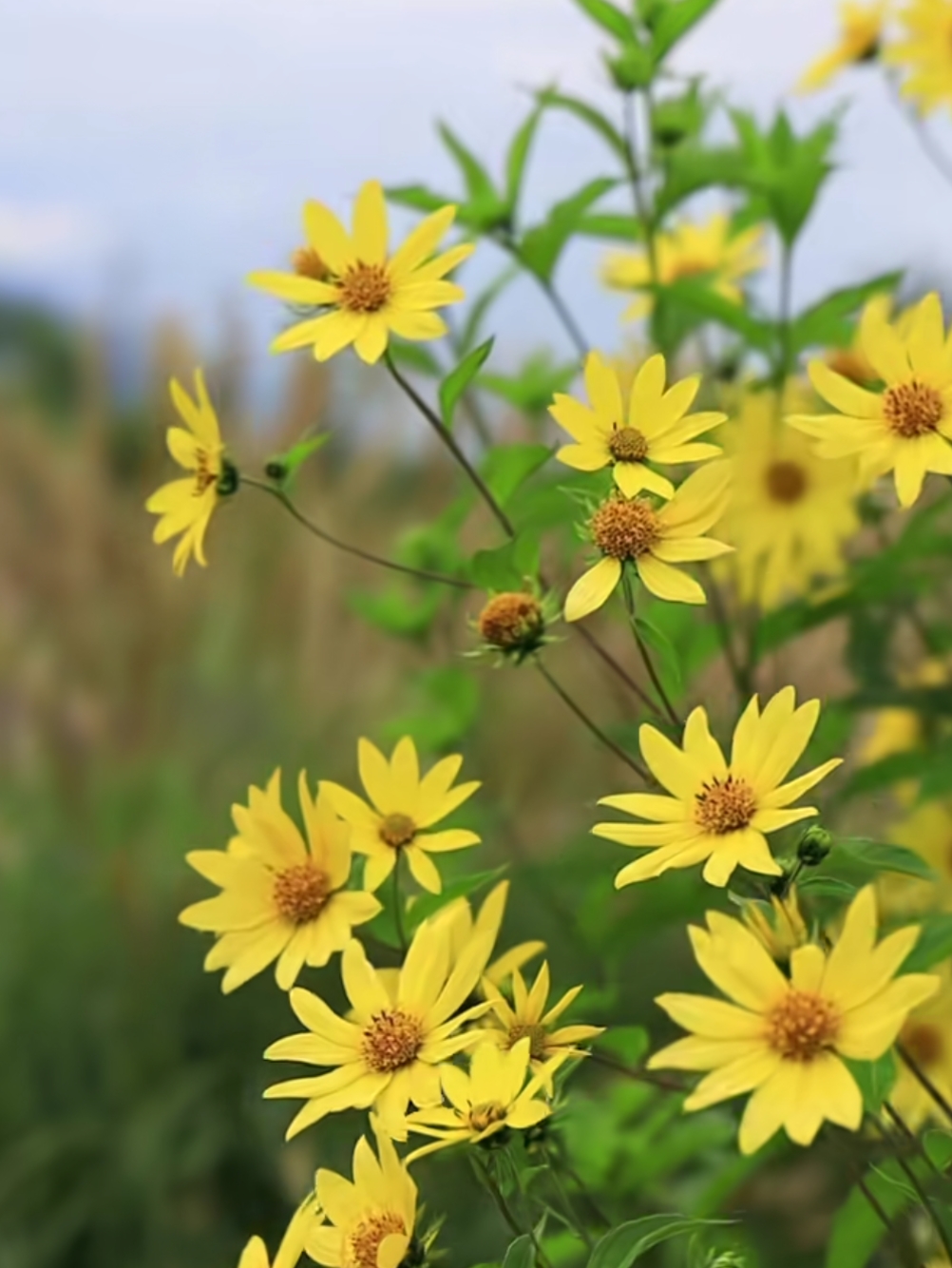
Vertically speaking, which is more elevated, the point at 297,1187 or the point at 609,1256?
the point at 609,1256

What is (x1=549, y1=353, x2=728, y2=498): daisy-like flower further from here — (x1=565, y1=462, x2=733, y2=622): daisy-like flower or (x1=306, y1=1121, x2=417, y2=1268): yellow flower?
(x1=306, y1=1121, x2=417, y2=1268): yellow flower

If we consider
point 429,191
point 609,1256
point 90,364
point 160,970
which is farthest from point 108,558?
point 609,1256

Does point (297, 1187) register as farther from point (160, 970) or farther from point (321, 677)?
point (321, 677)

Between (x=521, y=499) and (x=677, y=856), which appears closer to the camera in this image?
(x=677, y=856)

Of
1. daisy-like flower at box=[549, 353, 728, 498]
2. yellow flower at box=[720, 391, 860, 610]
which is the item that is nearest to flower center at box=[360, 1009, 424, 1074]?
daisy-like flower at box=[549, 353, 728, 498]

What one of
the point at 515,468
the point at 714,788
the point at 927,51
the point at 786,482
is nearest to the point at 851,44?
the point at 927,51

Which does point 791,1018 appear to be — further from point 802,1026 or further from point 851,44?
point 851,44

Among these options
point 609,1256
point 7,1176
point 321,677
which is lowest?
point 7,1176
